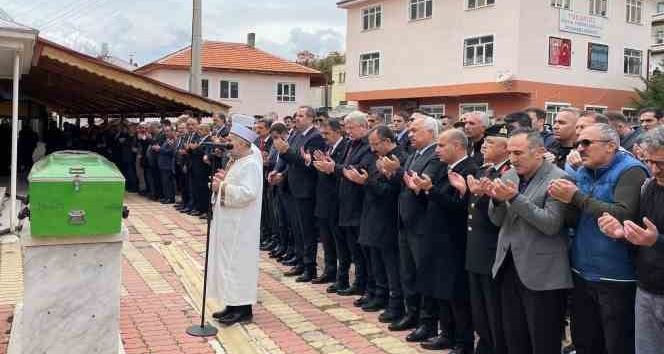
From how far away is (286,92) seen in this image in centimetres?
4156

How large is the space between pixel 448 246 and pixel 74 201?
9.19 ft

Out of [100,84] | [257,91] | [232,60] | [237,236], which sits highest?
[232,60]

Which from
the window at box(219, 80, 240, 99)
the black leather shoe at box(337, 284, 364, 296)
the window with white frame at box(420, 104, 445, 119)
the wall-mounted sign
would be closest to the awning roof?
the black leather shoe at box(337, 284, 364, 296)

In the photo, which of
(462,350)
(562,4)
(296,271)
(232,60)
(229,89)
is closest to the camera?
(462,350)

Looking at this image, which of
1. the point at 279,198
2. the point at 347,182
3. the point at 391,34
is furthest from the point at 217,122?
the point at 391,34

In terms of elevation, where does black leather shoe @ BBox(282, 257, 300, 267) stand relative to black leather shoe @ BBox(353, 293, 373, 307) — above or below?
above

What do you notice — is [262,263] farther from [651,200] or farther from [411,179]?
[651,200]

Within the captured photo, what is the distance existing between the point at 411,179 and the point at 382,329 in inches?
60.8

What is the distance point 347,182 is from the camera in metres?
6.49

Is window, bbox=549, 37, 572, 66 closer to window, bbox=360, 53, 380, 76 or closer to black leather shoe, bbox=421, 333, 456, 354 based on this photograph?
window, bbox=360, 53, 380, 76

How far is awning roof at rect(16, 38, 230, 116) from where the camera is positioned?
11141mm

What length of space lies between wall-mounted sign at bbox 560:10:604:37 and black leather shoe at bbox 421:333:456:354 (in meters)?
23.3

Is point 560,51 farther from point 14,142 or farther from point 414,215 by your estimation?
point 414,215

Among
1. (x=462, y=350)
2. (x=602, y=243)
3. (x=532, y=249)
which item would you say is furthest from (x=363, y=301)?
(x=602, y=243)
